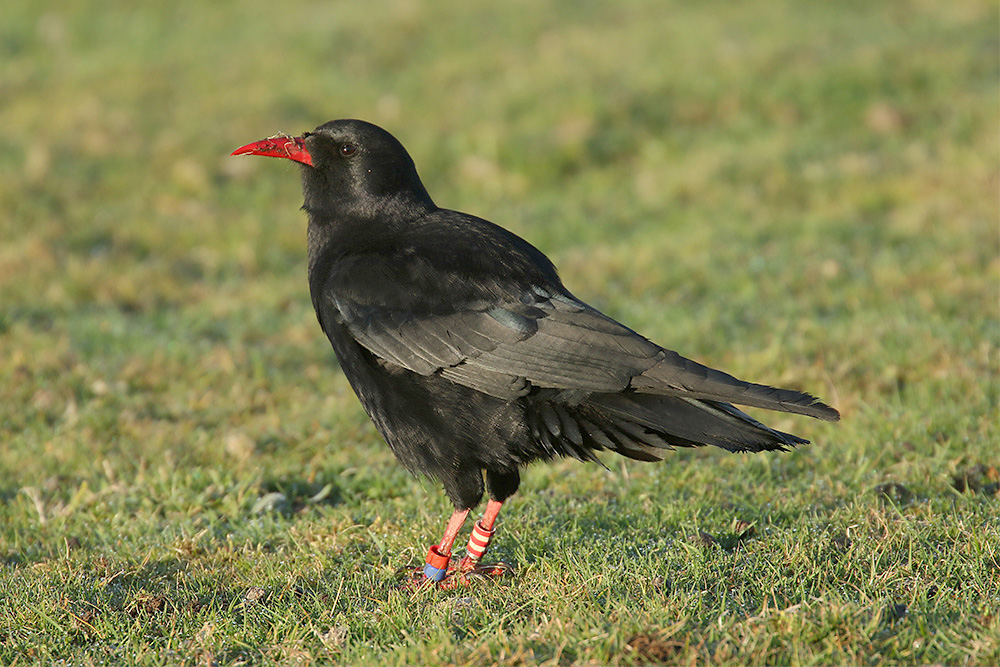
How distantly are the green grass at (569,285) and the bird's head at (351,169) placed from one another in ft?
4.34

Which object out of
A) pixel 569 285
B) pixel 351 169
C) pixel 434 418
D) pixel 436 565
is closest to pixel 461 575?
pixel 436 565

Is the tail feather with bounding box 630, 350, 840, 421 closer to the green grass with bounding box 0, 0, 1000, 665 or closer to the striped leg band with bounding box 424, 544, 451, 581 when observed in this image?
the green grass with bounding box 0, 0, 1000, 665

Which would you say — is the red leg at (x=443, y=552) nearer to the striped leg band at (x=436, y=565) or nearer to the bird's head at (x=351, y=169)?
the striped leg band at (x=436, y=565)

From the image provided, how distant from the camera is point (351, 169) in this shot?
469cm

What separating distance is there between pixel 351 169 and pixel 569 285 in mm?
3456

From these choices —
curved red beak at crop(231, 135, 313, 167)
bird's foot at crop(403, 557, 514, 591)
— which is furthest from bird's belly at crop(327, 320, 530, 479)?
curved red beak at crop(231, 135, 313, 167)

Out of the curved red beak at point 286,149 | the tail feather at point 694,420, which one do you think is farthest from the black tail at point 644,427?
the curved red beak at point 286,149

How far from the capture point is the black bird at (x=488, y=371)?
3811mm

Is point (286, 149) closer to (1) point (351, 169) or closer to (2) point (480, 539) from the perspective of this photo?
(1) point (351, 169)

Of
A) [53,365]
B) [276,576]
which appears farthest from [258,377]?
[276,576]

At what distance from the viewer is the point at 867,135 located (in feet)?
34.9

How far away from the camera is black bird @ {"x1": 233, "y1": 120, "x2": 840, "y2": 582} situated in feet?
12.5

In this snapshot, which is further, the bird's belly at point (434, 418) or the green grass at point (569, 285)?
the bird's belly at point (434, 418)

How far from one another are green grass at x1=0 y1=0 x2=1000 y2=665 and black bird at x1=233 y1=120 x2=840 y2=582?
0.41 m
